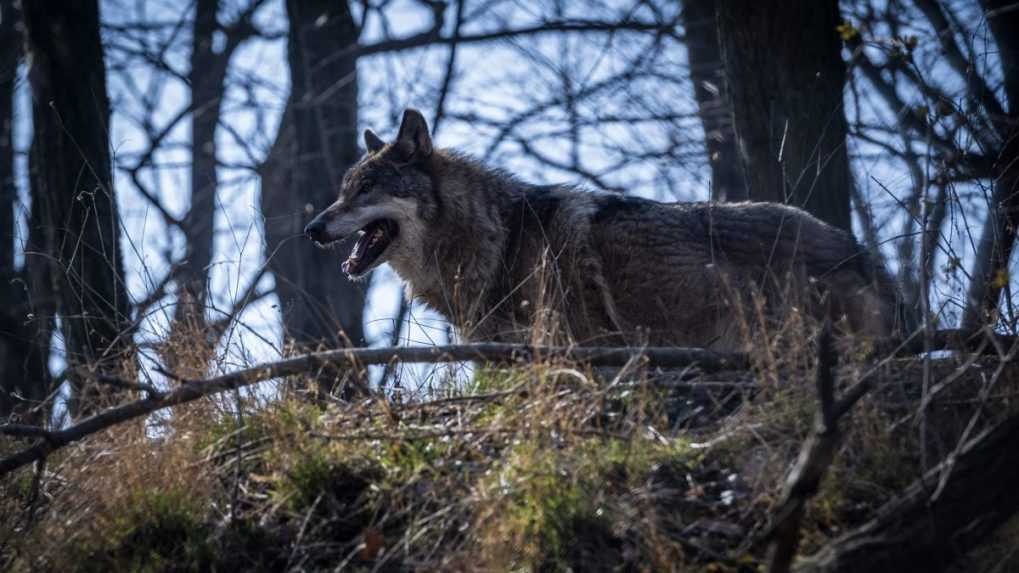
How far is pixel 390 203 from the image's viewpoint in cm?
792

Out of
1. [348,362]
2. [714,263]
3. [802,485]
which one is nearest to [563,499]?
[802,485]

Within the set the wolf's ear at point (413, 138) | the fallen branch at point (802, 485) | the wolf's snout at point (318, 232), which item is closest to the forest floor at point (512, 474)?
the fallen branch at point (802, 485)

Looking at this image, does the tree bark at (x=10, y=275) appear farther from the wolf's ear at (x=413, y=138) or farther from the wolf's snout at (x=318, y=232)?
the wolf's ear at (x=413, y=138)

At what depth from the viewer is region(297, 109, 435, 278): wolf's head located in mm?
7859

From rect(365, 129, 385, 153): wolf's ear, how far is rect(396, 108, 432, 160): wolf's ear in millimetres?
401

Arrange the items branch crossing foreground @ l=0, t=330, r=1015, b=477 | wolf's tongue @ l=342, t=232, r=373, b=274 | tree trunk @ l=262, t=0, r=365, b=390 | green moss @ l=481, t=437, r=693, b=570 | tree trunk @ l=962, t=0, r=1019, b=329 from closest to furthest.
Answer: green moss @ l=481, t=437, r=693, b=570 < branch crossing foreground @ l=0, t=330, r=1015, b=477 < tree trunk @ l=962, t=0, r=1019, b=329 < wolf's tongue @ l=342, t=232, r=373, b=274 < tree trunk @ l=262, t=0, r=365, b=390

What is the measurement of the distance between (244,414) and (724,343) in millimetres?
2829

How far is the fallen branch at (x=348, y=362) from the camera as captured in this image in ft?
16.3

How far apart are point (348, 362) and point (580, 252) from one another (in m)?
2.34

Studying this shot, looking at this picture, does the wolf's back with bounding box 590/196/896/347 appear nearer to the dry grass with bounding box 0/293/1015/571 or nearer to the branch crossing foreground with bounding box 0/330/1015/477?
the branch crossing foreground with bounding box 0/330/1015/477

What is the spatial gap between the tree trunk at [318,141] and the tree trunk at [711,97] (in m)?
4.18

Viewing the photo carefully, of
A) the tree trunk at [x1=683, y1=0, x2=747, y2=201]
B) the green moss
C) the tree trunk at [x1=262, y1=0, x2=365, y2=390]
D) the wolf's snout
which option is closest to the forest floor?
the green moss

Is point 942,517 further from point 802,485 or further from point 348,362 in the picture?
point 348,362

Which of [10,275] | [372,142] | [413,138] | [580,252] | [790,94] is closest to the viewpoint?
[580,252]
